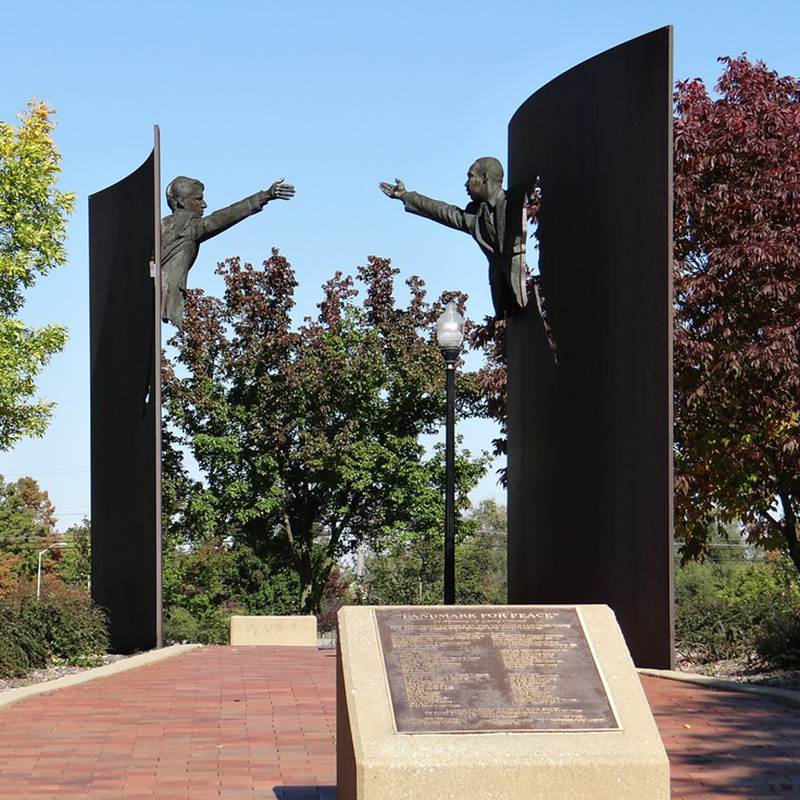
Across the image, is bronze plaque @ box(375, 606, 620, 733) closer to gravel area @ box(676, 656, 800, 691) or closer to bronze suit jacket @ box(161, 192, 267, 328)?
gravel area @ box(676, 656, 800, 691)

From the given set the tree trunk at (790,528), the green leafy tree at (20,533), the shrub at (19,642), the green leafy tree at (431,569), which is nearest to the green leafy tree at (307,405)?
A: the green leafy tree at (431,569)

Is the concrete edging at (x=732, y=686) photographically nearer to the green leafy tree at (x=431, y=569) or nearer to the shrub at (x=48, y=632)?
the shrub at (x=48, y=632)

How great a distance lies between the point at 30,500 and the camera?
247ft

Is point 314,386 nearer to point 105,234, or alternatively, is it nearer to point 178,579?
point 178,579

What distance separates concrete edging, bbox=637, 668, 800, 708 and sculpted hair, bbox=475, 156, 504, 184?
232 inches

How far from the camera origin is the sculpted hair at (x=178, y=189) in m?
15.7

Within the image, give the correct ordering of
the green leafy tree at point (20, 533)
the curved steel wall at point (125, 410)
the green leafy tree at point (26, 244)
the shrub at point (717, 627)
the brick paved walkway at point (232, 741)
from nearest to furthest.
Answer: the brick paved walkway at point (232, 741) → the shrub at point (717, 627) → the curved steel wall at point (125, 410) → the green leafy tree at point (26, 244) → the green leafy tree at point (20, 533)

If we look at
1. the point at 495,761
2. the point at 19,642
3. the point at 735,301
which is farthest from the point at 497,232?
the point at 495,761

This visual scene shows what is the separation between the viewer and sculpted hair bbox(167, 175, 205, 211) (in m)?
15.7

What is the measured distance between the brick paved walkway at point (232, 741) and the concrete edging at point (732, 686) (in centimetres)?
11

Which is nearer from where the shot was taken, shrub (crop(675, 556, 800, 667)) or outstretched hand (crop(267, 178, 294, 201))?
shrub (crop(675, 556, 800, 667))

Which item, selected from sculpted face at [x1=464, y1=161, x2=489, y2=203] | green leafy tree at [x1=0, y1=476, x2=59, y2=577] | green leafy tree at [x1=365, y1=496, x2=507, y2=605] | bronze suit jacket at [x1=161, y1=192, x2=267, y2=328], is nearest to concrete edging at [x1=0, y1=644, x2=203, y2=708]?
bronze suit jacket at [x1=161, y1=192, x2=267, y2=328]

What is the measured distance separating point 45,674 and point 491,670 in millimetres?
7219

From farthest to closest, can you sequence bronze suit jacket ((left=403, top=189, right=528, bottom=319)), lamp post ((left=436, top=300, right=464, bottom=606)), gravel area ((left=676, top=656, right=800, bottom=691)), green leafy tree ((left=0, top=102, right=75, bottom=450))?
1. green leafy tree ((left=0, top=102, right=75, bottom=450))
2. bronze suit jacket ((left=403, top=189, right=528, bottom=319))
3. lamp post ((left=436, top=300, right=464, bottom=606))
4. gravel area ((left=676, top=656, right=800, bottom=691))
